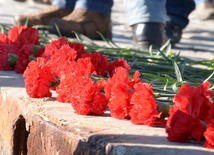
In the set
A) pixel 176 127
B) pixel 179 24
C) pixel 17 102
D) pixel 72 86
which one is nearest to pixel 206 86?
pixel 176 127

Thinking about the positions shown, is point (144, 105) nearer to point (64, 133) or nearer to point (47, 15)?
point (64, 133)

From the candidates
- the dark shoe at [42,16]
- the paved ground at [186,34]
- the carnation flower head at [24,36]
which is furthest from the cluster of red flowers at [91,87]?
the dark shoe at [42,16]

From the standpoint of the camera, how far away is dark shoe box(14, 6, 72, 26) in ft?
18.9

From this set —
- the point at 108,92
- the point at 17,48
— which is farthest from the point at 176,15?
the point at 108,92

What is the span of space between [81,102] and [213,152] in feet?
1.72

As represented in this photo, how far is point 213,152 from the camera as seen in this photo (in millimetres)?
1900

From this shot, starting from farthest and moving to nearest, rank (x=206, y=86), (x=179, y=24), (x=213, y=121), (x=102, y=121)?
1. (x=179, y=24)
2. (x=102, y=121)
3. (x=206, y=86)
4. (x=213, y=121)

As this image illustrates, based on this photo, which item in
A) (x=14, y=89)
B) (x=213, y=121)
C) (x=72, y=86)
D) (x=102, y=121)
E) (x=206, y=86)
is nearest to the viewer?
(x=213, y=121)

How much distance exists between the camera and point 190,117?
1.94m

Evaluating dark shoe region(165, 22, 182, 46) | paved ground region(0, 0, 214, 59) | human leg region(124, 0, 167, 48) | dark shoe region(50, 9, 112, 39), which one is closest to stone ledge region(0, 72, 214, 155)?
human leg region(124, 0, 167, 48)

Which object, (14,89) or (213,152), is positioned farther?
(14,89)

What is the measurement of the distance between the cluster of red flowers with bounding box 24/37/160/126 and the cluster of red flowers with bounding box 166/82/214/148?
14 cm

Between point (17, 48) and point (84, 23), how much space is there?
2374 millimetres

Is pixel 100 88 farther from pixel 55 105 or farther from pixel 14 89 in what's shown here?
pixel 14 89
